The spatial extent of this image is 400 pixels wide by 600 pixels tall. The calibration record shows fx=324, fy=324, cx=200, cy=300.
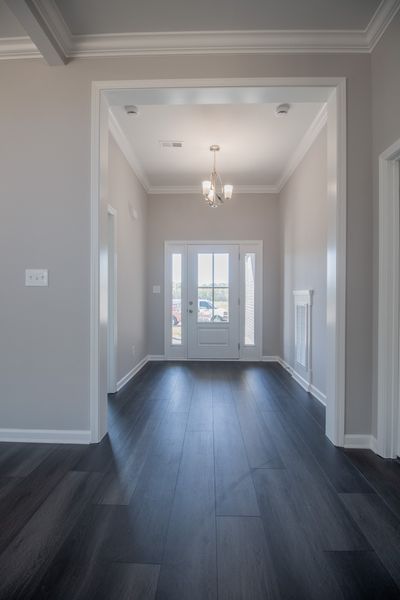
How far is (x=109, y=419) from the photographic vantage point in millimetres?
2797

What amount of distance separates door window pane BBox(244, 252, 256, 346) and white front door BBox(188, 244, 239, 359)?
0.50 feet

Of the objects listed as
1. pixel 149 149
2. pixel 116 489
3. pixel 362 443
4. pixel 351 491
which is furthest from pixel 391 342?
pixel 149 149

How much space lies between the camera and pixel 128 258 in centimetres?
413

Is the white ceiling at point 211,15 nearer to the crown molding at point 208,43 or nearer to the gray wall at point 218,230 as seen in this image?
the crown molding at point 208,43

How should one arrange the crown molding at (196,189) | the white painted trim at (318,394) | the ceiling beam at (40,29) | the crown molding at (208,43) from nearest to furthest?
the ceiling beam at (40,29) → the crown molding at (208,43) → the white painted trim at (318,394) → the crown molding at (196,189)

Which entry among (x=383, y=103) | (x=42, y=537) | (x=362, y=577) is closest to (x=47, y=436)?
(x=42, y=537)

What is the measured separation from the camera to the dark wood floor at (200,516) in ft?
3.96

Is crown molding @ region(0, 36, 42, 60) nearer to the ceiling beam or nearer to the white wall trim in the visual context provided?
the ceiling beam

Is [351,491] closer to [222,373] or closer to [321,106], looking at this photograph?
[222,373]

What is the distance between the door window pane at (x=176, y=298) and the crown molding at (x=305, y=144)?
2.05m

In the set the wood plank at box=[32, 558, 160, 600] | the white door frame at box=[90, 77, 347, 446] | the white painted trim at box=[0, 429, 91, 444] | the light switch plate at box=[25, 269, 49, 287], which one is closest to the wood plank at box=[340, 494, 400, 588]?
the white door frame at box=[90, 77, 347, 446]

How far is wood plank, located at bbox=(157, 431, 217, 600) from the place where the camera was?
1187 mm

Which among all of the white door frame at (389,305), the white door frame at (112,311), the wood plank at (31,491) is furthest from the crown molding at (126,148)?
the wood plank at (31,491)

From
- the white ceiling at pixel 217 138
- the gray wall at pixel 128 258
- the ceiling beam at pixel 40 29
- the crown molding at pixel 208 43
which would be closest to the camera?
the ceiling beam at pixel 40 29
